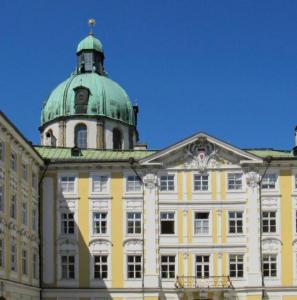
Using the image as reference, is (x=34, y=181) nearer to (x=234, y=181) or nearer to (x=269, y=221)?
(x=234, y=181)

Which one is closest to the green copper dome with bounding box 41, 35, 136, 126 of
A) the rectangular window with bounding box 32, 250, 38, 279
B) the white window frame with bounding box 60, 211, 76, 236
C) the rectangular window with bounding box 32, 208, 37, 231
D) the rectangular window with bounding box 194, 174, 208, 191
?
the white window frame with bounding box 60, 211, 76, 236

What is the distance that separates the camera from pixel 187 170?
216 feet

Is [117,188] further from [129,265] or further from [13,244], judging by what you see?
[13,244]

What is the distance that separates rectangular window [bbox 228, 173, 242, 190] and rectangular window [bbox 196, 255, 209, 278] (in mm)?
6096

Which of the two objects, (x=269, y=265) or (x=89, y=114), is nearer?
(x=269, y=265)

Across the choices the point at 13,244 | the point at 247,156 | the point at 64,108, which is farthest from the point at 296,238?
→ the point at 64,108

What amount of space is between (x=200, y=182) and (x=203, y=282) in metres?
8.19

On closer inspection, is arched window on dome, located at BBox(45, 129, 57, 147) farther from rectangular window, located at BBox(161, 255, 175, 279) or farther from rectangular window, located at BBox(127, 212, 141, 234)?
rectangular window, located at BBox(161, 255, 175, 279)

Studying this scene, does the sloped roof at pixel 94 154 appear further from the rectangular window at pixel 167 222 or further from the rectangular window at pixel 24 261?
the rectangular window at pixel 24 261

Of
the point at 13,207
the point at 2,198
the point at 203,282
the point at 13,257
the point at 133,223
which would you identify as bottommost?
the point at 203,282

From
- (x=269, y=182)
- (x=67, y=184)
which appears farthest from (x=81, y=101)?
(x=269, y=182)

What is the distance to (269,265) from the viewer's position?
63.8m

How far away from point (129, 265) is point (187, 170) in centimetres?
914

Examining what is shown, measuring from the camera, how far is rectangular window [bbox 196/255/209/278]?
2534 inches
